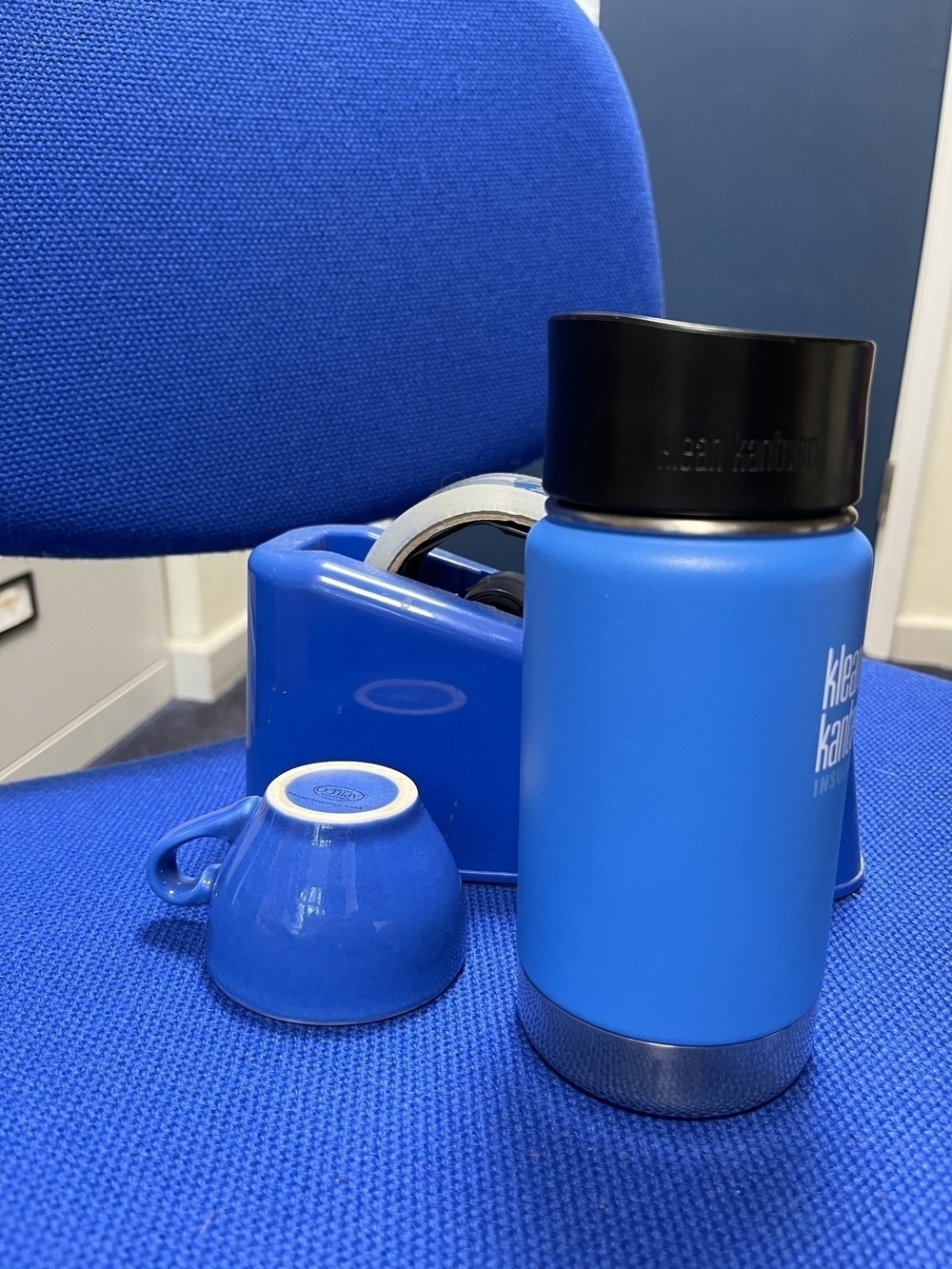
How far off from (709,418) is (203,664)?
1386 mm

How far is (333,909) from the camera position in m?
0.29

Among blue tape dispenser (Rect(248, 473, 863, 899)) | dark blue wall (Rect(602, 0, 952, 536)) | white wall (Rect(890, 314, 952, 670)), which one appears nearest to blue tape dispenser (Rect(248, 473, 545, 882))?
blue tape dispenser (Rect(248, 473, 863, 899))

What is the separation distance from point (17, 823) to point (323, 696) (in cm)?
16

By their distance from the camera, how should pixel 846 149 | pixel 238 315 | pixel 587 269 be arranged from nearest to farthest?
pixel 238 315, pixel 587 269, pixel 846 149

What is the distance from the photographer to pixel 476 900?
372 millimetres

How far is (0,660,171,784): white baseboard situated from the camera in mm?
1204

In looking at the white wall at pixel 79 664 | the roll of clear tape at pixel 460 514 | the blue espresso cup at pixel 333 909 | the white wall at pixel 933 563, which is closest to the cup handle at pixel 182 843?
the blue espresso cup at pixel 333 909

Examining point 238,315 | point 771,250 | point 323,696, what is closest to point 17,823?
point 323,696

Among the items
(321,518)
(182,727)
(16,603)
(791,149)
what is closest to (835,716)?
(321,518)

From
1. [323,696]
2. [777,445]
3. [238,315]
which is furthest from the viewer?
[238,315]

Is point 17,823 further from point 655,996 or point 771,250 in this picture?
point 771,250

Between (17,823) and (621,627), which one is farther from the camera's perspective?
Answer: (17,823)

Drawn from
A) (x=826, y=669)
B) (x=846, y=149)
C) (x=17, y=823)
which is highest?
(x=846, y=149)

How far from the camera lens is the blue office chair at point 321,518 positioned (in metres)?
0.24
